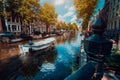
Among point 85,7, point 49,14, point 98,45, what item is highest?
point 49,14

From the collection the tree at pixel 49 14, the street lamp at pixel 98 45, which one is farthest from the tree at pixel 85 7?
the street lamp at pixel 98 45

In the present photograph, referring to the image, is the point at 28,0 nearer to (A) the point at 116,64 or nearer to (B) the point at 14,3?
(B) the point at 14,3

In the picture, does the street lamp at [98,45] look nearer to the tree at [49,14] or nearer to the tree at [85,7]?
the tree at [85,7]

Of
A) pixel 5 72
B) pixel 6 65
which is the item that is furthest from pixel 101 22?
pixel 6 65

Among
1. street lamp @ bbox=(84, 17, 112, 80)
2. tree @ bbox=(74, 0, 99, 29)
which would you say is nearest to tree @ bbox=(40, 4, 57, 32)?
tree @ bbox=(74, 0, 99, 29)

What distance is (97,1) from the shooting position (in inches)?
1104

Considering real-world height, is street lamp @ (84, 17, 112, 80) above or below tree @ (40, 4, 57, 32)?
below

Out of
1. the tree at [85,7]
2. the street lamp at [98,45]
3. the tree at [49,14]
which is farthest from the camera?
the tree at [49,14]

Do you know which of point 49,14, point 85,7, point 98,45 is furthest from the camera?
point 49,14

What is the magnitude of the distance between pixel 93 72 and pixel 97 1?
29.5m

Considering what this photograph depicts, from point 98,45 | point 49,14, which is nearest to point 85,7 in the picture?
point 49,14

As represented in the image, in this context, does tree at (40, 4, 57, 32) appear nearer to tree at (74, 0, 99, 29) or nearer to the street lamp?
tree at (74, 0, 99, 29)

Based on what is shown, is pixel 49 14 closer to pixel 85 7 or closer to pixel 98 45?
pixel 85 7

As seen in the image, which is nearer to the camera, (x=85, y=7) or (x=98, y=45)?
(x=98, y=45)
